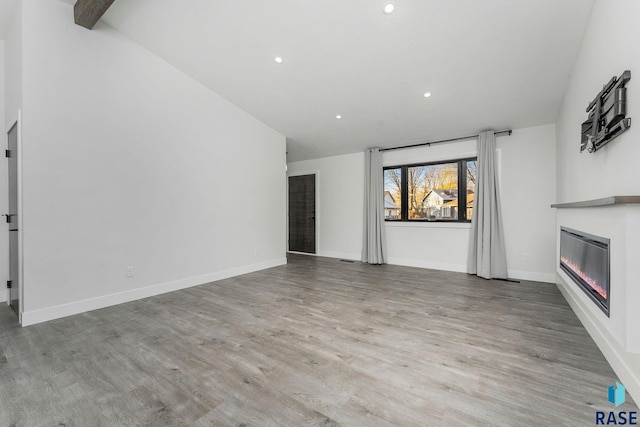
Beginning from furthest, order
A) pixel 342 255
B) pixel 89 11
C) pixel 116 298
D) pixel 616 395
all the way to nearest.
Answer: pixel 342 255, pixel 116 298, pixel 89 11, pixel 616 395

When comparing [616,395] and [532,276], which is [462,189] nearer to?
[532,276]

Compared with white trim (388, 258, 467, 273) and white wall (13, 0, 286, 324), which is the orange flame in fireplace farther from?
white wall (13, 0, 286, 324)

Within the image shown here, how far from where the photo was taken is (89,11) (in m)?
2.73

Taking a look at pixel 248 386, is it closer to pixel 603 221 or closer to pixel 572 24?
pixel 603 221

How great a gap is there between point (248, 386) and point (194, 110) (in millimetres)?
3742

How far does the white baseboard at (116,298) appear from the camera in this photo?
266 cm

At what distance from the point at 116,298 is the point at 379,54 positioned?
412 centimetres

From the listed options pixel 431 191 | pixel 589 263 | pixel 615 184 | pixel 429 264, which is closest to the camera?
pixel 615 184

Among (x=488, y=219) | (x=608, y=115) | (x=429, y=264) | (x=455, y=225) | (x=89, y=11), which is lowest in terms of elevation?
(x=429, y=264)

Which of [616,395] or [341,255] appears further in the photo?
[341,255]

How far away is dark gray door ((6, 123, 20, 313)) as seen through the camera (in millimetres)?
2812

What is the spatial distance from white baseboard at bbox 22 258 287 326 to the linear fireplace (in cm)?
429

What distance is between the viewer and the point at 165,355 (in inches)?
80.3

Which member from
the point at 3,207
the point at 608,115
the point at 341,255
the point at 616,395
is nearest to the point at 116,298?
the point at 3,207
